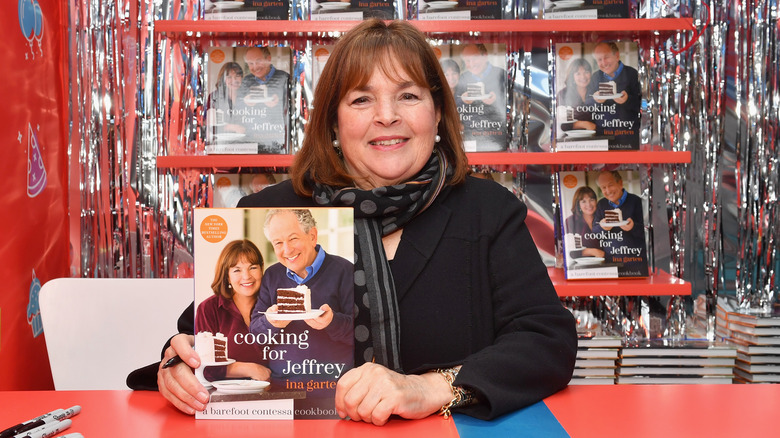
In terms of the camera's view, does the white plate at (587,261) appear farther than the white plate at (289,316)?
Yes

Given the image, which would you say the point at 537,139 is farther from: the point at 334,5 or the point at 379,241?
the point at 379,241

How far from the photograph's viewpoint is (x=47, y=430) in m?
0.93

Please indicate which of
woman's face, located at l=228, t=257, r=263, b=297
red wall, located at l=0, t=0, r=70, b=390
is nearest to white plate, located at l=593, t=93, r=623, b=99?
woman's face, located at l=228, t=257, r=263, b=297

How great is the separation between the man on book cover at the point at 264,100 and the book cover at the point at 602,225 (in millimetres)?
1094

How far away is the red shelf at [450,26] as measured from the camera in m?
2.22

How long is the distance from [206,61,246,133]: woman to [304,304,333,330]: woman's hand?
155 cm

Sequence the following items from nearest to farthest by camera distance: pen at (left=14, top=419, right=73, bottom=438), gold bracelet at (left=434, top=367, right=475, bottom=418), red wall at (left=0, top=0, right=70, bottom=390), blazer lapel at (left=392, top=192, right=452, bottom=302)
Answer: pen at (left=14, top=419, right=73, bottom=438) < gold bracelet at (left=434, top=367, right=475, bottom=418) < blazer lapel at (left=392, top=192, right=452, bottom=302) < red wall at (left=0, top=0, right=70, bottom=390)

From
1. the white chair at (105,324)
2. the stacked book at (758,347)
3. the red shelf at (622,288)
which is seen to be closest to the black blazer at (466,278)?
the white chair at (105,324)

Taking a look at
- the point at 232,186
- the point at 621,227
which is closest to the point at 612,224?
the point at 621,227

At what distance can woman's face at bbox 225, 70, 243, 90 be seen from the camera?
243cm

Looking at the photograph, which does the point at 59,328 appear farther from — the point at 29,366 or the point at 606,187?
the point at 606,187

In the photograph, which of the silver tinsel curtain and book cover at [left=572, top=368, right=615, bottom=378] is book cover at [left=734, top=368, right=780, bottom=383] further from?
book cover at [left=572, top=368, right=615, bottom=378]

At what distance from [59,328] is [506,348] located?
1303mm

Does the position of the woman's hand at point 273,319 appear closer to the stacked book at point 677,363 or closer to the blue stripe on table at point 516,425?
the blue stripe on table at point 516,425
